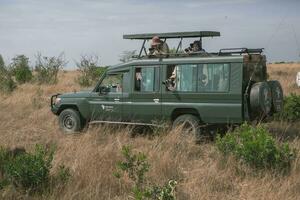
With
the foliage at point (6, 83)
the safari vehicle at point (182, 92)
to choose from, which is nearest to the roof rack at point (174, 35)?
the safari vehicle at point (182, 92)

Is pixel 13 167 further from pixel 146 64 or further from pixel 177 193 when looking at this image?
pixel 146 64

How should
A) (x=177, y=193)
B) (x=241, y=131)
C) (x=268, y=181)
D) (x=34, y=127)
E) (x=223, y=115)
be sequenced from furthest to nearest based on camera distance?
(x=34, y=127), (x=223, y=115), (x=241, y=131), (x=268, y=181), (x=177, y=193)

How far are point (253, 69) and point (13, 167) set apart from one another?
5397 millimetres

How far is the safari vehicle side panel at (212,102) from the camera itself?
389 inches

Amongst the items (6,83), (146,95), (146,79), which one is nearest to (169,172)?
(146,95)

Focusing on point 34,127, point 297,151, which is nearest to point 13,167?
point 297,151

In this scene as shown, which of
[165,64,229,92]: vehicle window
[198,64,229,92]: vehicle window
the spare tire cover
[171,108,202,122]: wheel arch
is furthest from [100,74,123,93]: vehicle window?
the spare tire cover

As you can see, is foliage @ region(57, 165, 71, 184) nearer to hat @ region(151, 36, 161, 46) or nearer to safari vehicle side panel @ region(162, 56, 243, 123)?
safari vehicle side panel @ region(162, 56, 243, 123)

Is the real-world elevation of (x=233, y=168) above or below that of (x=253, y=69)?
below

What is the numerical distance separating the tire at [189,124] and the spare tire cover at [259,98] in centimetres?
113

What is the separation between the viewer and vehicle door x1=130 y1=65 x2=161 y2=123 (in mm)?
10930

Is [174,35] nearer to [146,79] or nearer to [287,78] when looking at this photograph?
Result: [146,79]

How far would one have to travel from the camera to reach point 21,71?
3025 centimetres

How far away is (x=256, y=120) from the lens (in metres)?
10.3
